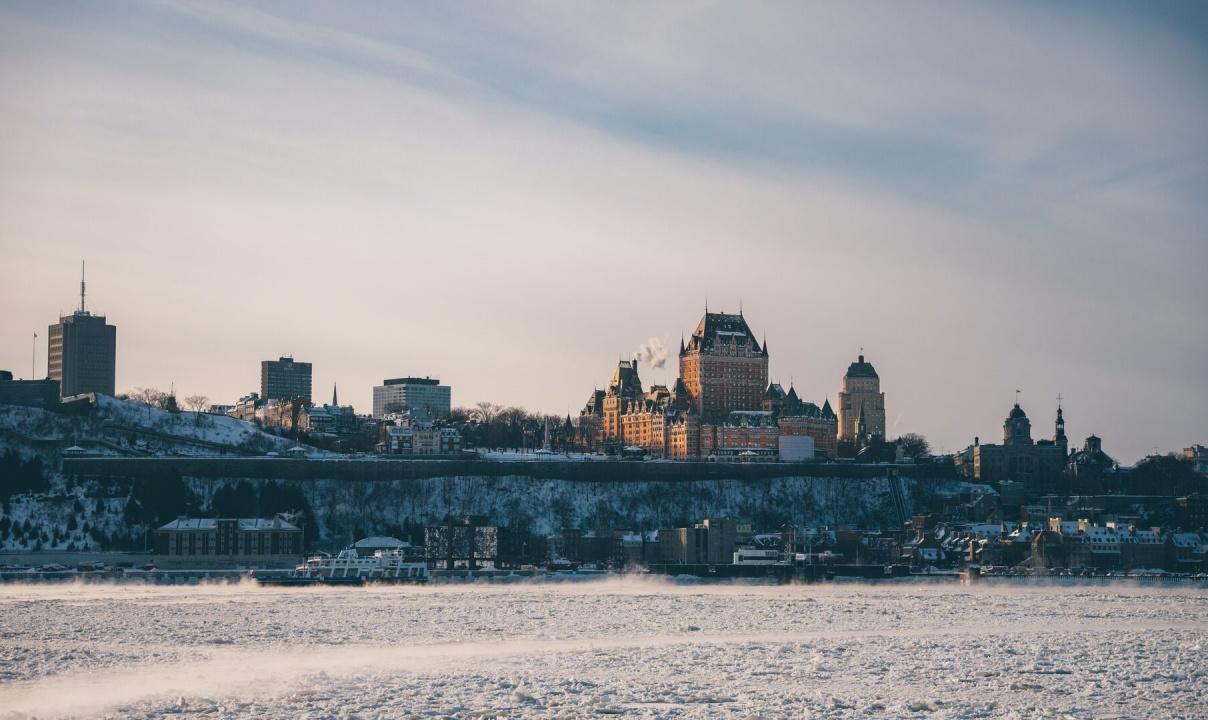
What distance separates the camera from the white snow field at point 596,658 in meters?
49.3

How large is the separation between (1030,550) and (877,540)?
1779 cm

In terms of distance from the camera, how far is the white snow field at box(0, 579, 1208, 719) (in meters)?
49.3

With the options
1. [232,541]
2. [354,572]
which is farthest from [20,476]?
[354,572]

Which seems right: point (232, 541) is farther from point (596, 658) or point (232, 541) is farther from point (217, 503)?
point (596, 658)

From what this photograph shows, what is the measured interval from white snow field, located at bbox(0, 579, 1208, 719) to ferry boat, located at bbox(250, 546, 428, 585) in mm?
32218

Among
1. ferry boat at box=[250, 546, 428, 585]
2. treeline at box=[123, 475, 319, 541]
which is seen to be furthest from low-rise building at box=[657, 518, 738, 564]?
treeline at box=[123, 475, 319, 541]

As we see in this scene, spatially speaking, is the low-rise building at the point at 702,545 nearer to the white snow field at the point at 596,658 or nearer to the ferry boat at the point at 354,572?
the ferry boat at the point at 354,572

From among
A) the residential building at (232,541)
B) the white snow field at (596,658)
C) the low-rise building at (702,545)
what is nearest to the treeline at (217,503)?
the residential building at (232,541)

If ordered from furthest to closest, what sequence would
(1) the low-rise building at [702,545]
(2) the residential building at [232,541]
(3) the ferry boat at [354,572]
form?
(1) the low-rise building at [702,545]
(2) the residential building at [232,541]
(3) the ferry boat at [354,572]

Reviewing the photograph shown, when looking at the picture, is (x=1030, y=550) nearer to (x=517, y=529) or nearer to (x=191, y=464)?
(x=517, y=529)

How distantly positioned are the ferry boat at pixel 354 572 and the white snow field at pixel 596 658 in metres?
32.2

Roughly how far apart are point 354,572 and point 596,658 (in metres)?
80.4

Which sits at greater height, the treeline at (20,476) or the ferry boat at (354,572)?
the treeline at (20,476)

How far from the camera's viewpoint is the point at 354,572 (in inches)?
5472
